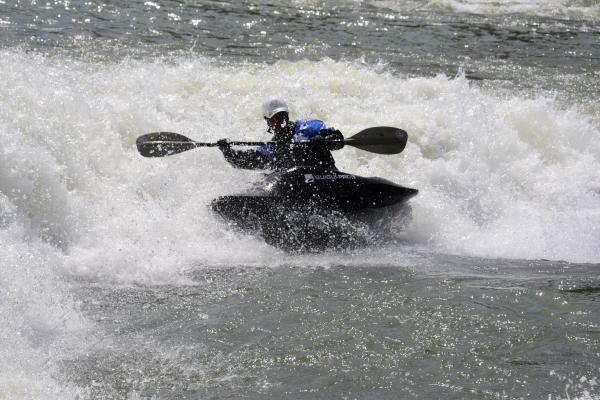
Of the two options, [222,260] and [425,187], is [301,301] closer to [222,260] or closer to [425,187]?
[222,260]

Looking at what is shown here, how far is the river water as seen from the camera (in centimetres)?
415

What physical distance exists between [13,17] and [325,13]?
19.7 ft

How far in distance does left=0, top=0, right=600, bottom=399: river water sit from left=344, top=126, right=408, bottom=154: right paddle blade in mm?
623

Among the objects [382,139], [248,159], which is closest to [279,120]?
[248,159]

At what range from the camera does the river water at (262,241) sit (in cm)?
415

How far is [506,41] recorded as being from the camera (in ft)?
50.3

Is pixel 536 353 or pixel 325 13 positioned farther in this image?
pixel 325 13

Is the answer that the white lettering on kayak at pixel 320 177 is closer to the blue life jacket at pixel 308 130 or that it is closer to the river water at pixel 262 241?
the blue life jacket at pixel 308 130

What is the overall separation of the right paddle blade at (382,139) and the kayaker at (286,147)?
35cm

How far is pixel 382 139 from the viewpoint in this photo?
7.34 metres

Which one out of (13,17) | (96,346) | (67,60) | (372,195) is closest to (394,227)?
(372,195)

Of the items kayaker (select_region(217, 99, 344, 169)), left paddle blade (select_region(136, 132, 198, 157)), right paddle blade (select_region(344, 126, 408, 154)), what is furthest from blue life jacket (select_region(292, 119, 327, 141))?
left paddle blade (select_region(136, 132, 198, 157))

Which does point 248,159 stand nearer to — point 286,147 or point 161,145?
point 286,147

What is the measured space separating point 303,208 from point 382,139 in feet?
3.77
